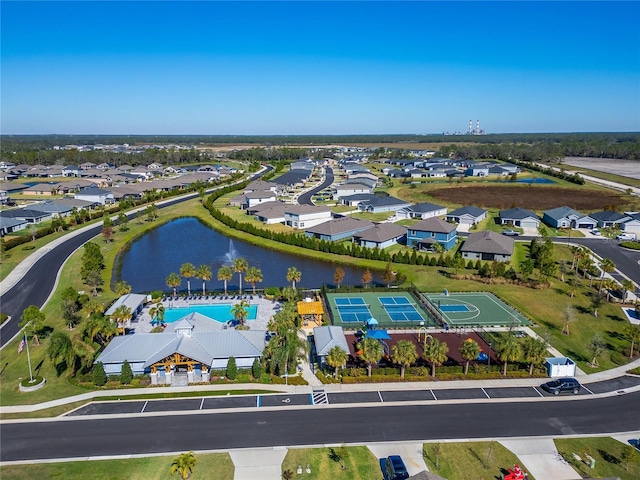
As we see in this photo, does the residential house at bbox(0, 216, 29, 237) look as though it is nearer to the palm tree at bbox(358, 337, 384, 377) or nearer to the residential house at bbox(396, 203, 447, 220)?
the residential house at bbox(396, 203, 447, 220)

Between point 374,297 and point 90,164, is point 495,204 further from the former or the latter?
point 90,164

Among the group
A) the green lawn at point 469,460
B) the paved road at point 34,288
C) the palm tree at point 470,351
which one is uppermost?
the palm tree at point 470,351

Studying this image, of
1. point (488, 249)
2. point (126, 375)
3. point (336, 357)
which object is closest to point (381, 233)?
point (488, 249)

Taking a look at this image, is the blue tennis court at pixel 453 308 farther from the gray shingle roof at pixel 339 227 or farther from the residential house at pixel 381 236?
the gray shingle roof at pixel 339 227

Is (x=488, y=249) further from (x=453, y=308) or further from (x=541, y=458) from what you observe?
(x=541, y=458)

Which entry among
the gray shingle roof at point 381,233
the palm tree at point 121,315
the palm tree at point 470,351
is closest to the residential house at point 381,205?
the gray shingle roof at point 381,233

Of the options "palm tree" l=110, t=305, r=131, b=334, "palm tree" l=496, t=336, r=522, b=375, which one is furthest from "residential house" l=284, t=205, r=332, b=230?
"palm tree" l=496, t=336, r=522, b=375
